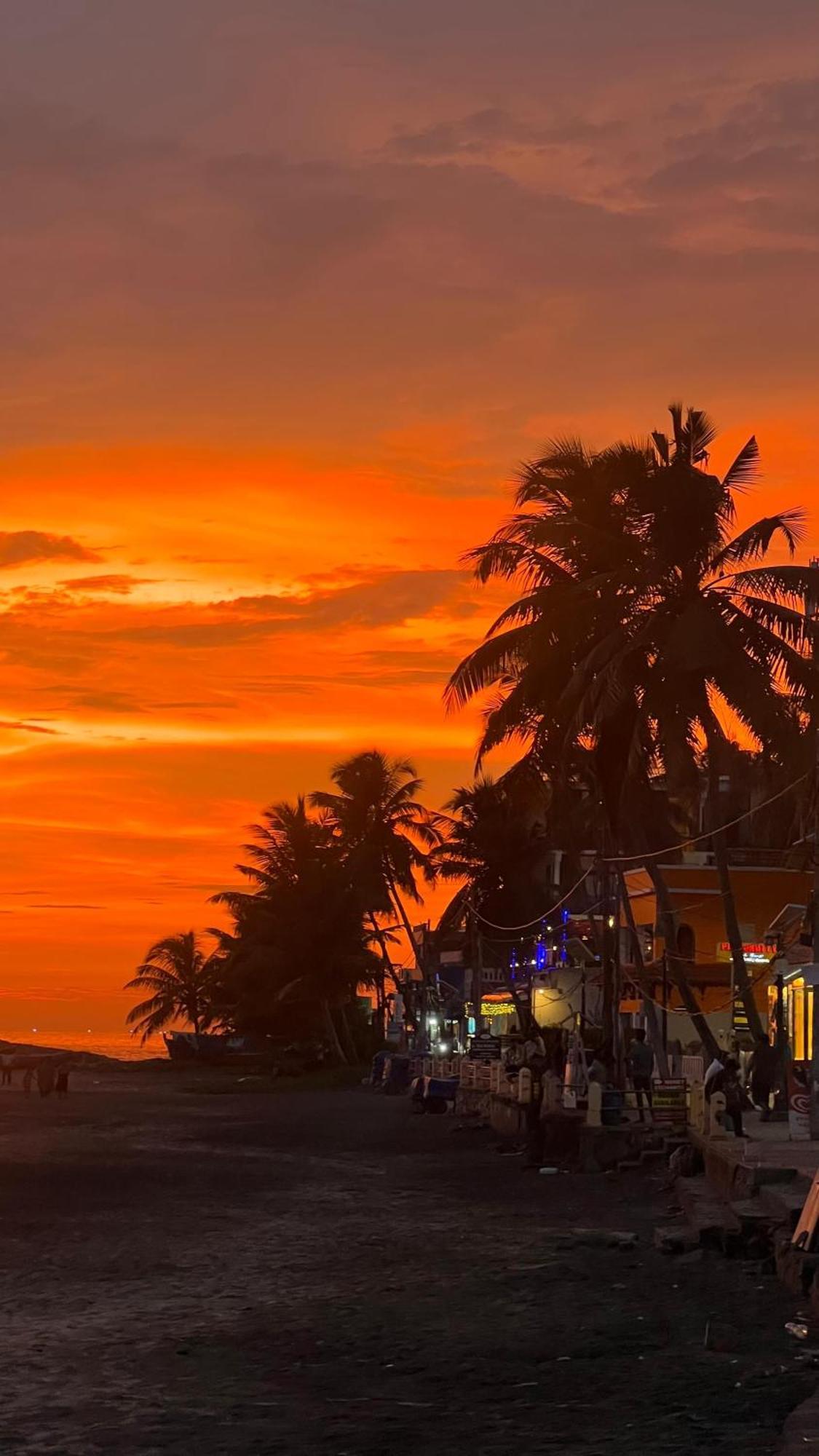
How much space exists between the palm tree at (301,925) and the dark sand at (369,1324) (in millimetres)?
50566

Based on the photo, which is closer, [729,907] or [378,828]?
[729,907]

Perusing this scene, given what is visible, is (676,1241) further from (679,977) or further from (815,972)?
(679,977)

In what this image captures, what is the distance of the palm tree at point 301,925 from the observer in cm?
7775

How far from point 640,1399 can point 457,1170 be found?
18.6 metres

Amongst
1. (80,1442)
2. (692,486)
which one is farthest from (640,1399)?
(692,486)

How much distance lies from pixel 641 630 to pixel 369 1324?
64.5 ft

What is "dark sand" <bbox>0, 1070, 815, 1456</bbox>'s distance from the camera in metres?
10.2

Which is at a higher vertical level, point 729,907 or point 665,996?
point 729,907

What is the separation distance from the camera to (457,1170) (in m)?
29.3

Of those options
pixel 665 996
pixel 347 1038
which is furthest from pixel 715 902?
pixel 347 1038

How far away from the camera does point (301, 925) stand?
77.7 m

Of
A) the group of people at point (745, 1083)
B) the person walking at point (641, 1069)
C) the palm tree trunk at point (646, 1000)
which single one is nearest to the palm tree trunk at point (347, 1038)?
the palm tree trunk at point (646, 1000)

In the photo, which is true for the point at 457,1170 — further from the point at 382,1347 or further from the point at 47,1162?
the point at 382,1347

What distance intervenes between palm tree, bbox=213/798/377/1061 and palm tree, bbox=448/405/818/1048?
40.6 m
